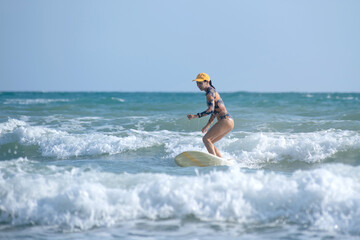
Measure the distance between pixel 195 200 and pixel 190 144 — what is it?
5437 millimetres

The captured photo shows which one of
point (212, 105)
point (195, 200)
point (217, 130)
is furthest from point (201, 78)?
point (195, 200)

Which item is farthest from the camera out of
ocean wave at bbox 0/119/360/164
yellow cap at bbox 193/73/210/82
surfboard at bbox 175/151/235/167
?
ocean wave at bbox 0/119/360/164

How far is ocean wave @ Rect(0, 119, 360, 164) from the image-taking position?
9125 mm

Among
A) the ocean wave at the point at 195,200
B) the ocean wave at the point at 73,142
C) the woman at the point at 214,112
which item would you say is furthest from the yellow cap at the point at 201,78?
the ocean wave at the point at 73,142

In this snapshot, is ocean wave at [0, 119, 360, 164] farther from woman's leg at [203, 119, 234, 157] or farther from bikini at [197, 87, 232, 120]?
bikini at [197, 87, 232, 120]

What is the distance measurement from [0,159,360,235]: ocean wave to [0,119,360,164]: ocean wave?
10.8 ft

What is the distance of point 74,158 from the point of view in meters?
9.40

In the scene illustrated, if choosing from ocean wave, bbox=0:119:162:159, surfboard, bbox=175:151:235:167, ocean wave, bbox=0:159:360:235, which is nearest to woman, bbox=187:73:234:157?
surfboard, bbox=175:151:235:167

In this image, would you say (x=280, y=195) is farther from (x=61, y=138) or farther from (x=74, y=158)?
(x=61, y=138)

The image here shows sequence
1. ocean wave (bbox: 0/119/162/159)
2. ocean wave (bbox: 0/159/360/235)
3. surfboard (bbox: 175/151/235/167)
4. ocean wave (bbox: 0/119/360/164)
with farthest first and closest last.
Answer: ocean wave (bbox: 0/119/162/159), ocean wave (bbox: 0/119/360/164), surfboard (bbox: 175/151/235/167), ocean wave (bbox: 0/159/360/235)

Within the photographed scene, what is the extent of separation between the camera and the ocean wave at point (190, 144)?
912cm

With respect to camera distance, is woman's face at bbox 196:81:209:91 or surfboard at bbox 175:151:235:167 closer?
woman's face at bbox 196:81:209:91

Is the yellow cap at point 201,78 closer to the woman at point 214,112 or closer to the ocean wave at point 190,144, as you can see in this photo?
the woman at point 214,112

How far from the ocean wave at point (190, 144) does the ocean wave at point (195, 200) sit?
10.8ft
